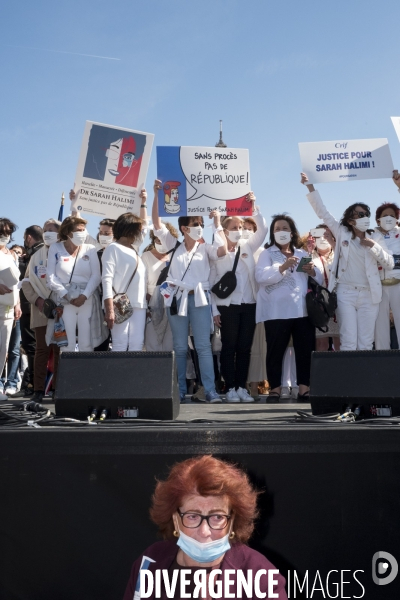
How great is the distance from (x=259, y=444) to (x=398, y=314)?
3.27 meters

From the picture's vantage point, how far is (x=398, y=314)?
6.03 m

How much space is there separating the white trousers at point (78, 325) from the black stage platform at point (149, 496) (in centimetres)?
264

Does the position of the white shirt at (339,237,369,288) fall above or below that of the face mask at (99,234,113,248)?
below

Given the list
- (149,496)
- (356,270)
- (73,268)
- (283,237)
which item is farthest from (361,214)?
(149,496)

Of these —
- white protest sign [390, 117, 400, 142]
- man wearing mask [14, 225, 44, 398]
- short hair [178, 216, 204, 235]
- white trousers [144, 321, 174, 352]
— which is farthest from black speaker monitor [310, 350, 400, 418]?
man wearing mask [14, 225, 44, 398]

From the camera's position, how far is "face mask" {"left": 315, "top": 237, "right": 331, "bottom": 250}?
6.94 metres

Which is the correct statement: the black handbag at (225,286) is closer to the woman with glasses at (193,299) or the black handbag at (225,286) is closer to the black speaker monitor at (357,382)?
the woman with glasses at (193,299)

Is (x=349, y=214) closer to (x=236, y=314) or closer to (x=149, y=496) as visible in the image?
(x=236, y=314)

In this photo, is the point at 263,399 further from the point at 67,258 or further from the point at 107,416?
the point at 107,416

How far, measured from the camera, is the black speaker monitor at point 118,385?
355cm

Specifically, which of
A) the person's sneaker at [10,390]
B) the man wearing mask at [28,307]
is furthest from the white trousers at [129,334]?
the person's sneaker at [10,390]

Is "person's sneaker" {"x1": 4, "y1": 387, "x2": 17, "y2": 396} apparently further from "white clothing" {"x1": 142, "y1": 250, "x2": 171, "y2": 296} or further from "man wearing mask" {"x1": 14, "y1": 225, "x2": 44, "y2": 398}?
"white clothing" {"x1": 142, "y1": 250, "x2": 171, "y2": 296}

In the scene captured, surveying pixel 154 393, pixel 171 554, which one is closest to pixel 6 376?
pixel 154 393

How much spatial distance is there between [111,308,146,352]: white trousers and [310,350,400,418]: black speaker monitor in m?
2.30
